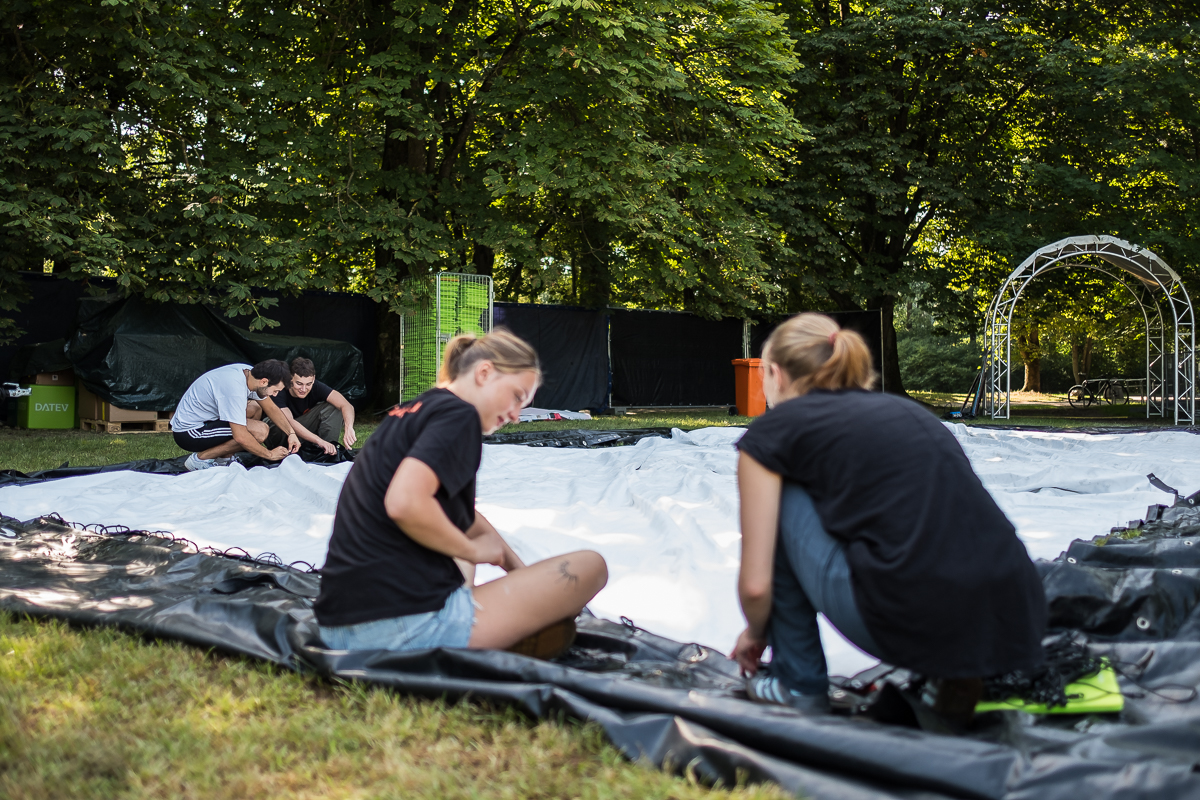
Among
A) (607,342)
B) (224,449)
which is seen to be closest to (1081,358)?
(607,342)

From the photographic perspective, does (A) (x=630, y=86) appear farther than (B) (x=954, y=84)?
No

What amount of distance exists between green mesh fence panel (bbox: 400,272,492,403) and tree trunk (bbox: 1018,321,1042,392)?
19485mm

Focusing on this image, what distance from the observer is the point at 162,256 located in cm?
971

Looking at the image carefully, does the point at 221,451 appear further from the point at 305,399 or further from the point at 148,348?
the point at 148,348

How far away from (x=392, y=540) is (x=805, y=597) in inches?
40.9

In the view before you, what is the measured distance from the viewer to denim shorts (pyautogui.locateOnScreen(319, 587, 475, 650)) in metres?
2.28

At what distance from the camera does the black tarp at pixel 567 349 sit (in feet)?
50.6

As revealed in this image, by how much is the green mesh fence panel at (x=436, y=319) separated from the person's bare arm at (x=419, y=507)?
10089 millimetres

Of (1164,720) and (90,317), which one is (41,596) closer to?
(1164,720)

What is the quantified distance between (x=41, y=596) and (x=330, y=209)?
8881 millimetres

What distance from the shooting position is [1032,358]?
2931 cm

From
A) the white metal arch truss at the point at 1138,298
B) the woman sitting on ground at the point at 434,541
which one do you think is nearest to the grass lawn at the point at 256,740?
the woman sitting on ground at the point at 434,541

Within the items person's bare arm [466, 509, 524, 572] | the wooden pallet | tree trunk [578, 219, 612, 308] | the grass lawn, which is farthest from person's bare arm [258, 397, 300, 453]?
tree trunk [578, 219, 612, 308]

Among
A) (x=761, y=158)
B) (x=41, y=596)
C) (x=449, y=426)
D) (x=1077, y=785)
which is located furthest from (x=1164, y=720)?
(x=761, y=158)
